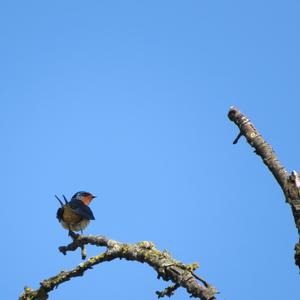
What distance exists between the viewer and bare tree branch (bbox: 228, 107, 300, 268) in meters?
2.81

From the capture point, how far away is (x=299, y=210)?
9.05ft

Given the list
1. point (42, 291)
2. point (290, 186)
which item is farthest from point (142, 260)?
point (290, 186)

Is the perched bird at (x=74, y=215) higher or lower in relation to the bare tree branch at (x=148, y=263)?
higher

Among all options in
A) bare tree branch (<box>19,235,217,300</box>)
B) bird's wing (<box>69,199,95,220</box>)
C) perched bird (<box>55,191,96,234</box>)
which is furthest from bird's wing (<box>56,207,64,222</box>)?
bare tree branch (<box>19,235,217,300</box>)

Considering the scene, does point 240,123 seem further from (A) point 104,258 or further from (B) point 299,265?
(A) point 104,258

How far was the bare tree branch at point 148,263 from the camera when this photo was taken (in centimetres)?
307

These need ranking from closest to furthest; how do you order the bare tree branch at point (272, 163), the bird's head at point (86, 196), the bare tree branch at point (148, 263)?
1. the bare tree branch at point (272, 163)
2. the bare tree branch at point (148, 263)
3. the bird's head at point (86, 196)

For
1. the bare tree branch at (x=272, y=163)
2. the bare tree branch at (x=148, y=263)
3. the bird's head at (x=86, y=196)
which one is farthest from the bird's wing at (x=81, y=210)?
the bare tree branch at (x=272, y=163)

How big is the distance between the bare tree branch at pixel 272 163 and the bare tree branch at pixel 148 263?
624 mm

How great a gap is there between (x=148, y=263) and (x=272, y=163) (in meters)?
1.29

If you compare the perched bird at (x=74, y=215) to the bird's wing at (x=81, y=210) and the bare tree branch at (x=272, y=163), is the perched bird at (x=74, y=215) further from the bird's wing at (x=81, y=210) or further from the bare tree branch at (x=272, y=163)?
the bare tree branch at (x=272, y=163)

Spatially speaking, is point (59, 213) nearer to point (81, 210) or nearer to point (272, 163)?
point (81, 210)

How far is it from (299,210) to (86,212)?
9.32 m

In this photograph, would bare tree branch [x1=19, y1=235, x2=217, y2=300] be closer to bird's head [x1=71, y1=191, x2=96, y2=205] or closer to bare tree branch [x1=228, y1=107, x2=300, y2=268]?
bare tree branch [x1=228, y1=107, x2=300, y2=268]
